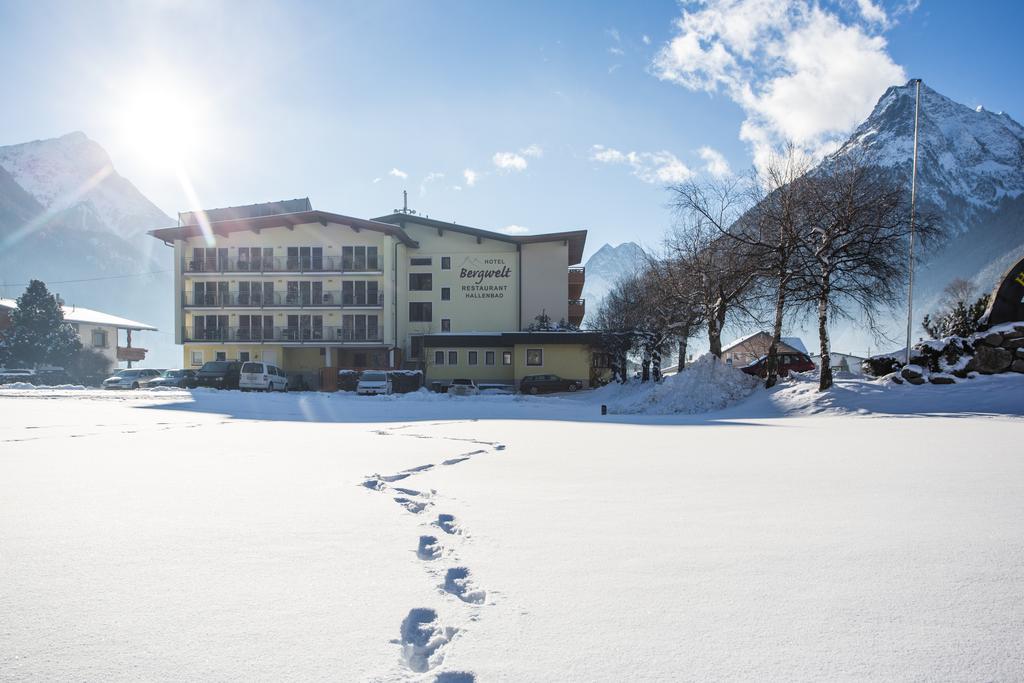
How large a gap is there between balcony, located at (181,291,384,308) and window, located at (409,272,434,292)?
117 inches

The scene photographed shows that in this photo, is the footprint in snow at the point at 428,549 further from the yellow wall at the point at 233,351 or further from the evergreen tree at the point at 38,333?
the evergreen tree at the point at 38,333

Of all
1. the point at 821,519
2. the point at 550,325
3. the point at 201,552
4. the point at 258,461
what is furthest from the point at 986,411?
the point at 550,325

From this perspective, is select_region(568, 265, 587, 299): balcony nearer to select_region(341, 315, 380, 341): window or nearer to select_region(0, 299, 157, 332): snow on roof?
select_region(341, 315, 380, 341): window

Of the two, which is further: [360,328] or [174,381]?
[360,328]

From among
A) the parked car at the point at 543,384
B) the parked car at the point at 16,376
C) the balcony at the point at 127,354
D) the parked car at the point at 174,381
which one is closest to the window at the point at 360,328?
the parked car at the point at 174,381

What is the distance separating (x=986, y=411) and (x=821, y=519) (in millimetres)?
15413

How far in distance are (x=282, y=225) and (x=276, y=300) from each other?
537 cm

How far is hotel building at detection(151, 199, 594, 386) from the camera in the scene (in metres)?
41.1

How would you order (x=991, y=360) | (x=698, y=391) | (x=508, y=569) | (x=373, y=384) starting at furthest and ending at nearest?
(x=373, y=384) → (x=698, y=391) → (x=991, y=360) → (x=508, y=569)

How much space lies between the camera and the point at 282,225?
4238 cm

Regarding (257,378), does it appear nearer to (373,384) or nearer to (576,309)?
(373,384)

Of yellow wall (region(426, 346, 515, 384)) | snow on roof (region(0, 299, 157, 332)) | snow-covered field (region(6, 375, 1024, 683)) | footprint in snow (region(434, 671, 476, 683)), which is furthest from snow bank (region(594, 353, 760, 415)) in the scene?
snow on roof (region(0, 299, 157, 332))

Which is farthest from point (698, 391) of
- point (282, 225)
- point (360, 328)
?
point (282, 225)

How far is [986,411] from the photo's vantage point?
15281 mm
